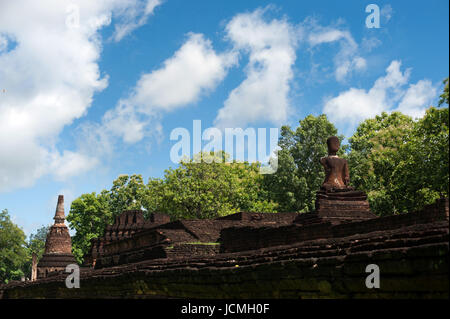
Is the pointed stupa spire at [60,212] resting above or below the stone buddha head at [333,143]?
above

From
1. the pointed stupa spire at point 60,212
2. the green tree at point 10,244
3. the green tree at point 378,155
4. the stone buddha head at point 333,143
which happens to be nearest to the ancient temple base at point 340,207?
the stone buddha head at point 333,143

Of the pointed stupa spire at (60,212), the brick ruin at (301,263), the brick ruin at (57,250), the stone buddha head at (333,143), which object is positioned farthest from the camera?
the pointed stupa spire at (60,212)

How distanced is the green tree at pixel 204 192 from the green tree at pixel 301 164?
6.77 feet

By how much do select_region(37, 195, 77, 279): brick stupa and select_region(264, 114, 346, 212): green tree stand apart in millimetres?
15180

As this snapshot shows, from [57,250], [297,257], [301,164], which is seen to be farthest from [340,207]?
[57,250]

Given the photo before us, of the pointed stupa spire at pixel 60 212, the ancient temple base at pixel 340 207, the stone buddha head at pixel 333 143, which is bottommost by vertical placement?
the ancient temple base at pixel 340 207

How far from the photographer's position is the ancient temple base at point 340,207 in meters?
14.9

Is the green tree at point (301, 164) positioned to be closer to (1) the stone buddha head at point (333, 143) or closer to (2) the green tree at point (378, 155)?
(2) the green tree at point (378, 155)

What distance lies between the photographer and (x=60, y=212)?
3916 centimetres

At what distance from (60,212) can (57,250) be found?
310 centimetres

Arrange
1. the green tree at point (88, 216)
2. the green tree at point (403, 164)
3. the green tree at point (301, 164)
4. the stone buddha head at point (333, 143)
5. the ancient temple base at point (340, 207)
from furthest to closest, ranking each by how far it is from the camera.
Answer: the green tree at point (88, 216)
the green tree at point (301, 164)
the green tree at point (403, 164)
the stone buddha head at point (333, 143)
the ancient temple base at point (340, 207)

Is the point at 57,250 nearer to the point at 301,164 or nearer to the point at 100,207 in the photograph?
the point at 100,207

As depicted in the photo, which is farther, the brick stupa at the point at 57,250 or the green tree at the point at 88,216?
the green tree at the point at 88,216
